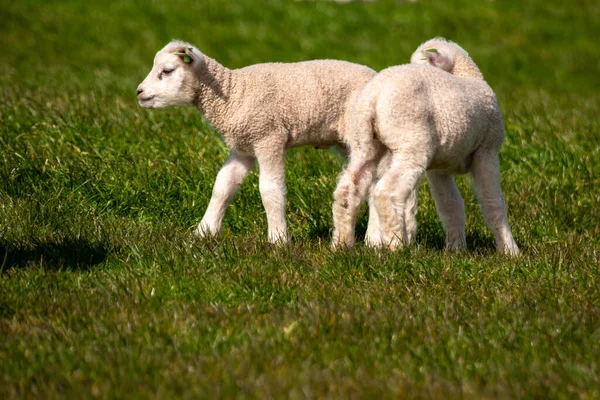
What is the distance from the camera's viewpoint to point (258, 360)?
3.56 meters

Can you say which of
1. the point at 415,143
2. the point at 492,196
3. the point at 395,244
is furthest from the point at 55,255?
the point at 492,196

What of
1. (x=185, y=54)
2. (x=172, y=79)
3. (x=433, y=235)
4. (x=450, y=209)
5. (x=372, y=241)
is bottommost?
(x=433, y=235)

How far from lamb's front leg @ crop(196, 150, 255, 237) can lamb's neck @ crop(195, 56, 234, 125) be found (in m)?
0.31

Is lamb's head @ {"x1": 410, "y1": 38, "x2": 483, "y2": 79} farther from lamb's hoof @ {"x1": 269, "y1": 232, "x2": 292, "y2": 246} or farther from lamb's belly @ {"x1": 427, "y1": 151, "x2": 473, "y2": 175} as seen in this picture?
lamb's hoof @ {"x1": 269, "y1": 232, "x2": 292, "y2": 246}

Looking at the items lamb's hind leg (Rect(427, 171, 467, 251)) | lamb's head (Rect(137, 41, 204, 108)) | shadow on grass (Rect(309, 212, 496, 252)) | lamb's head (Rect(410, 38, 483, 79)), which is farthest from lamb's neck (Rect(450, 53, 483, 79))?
lamb's head (Rect(137, 41, 204, 108))

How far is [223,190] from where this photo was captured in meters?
5.70

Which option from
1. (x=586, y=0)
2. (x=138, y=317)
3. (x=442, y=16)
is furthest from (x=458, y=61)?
(x=586, y=0)

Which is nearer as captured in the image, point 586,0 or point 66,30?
point 66,30

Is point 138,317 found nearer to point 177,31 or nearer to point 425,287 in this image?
point 425,287

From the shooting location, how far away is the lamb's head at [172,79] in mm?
5523

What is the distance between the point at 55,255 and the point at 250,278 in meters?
1.12

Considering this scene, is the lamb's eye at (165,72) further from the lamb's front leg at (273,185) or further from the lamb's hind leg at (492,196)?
the lamb's hind leg at (492,196)

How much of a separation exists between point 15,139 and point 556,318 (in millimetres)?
4326

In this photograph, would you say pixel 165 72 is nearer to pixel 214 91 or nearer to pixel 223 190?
pixel 214 91
